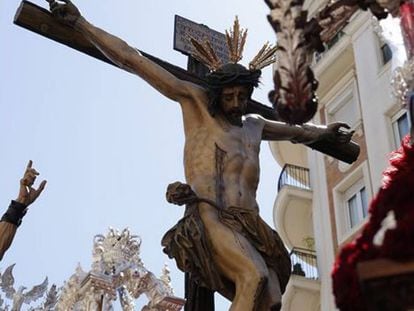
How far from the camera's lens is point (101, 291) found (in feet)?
60.8

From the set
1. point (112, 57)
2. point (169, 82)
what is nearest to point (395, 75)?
point (169, 82)

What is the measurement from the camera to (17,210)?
638 centimetres

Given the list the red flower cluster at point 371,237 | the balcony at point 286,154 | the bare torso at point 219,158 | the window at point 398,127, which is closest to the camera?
the red flower cluster at point 371,237

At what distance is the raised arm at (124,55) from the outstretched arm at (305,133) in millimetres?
521

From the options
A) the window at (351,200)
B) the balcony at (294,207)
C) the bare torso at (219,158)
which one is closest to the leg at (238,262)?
the bare torso at (219,158)

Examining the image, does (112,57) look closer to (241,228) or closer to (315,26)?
(241,228)

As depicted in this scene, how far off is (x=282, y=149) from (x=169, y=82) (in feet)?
61.0

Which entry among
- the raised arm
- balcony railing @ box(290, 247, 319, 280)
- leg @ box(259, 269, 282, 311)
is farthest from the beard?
balcony railing @ box(290, 247, 319, 280)

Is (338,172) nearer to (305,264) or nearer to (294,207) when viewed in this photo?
(294,207)

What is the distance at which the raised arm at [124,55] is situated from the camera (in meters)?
4.90

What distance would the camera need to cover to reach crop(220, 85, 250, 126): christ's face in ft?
15.5

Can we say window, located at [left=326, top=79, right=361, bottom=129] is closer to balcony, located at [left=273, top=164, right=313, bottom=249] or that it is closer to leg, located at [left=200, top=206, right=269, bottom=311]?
balcony, located at [left=273, top=164, right=313, bottom=249]

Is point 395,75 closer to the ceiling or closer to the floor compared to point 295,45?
closer to the ceiling

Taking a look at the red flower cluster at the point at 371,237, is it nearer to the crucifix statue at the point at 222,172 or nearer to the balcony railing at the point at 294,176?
the crucifix statue at the point at 222,172
